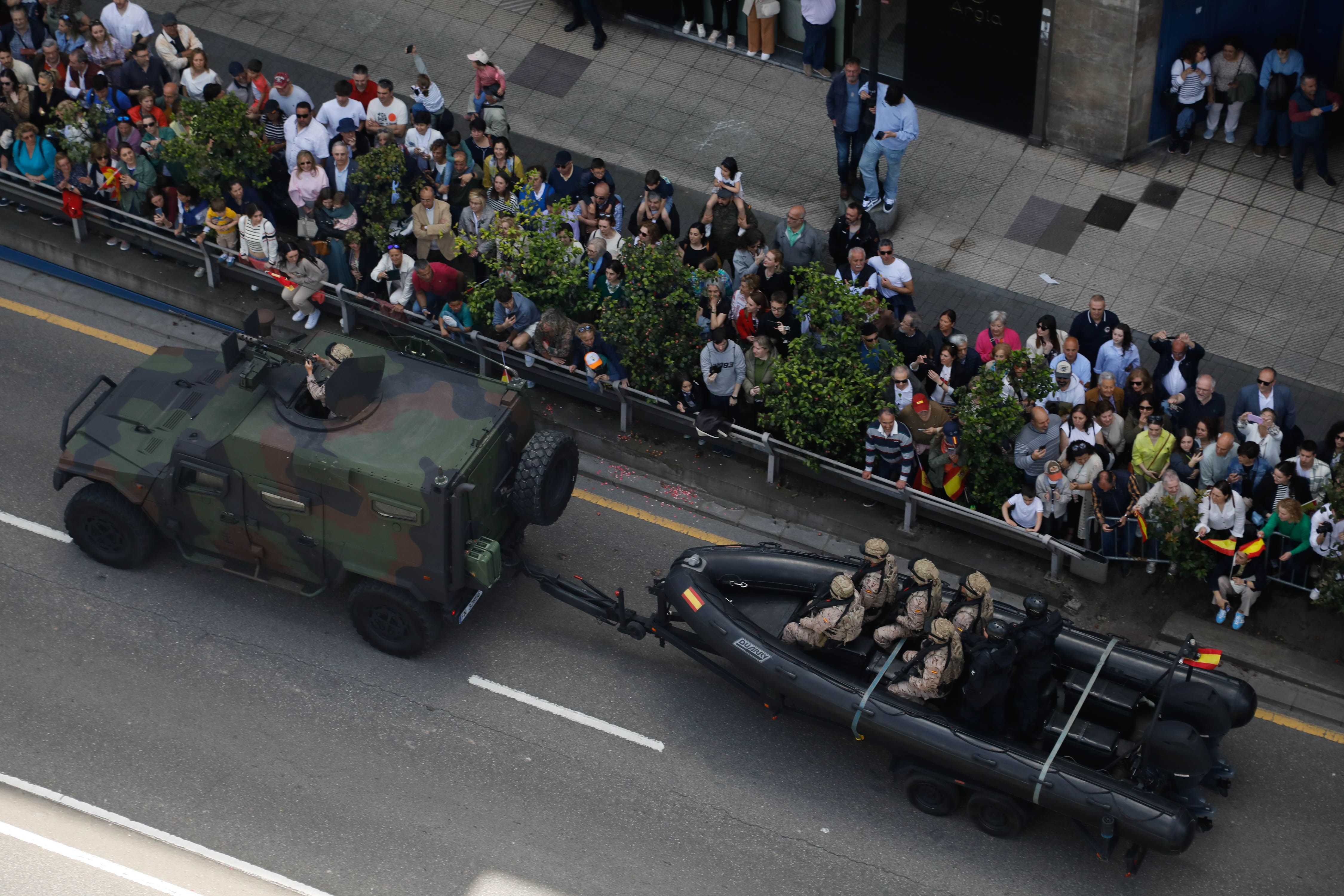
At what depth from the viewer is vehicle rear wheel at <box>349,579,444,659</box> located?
17.1m

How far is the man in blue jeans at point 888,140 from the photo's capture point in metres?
21.5

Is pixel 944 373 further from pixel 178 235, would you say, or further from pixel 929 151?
pixel 178 235

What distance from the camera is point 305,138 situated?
21.8 meters

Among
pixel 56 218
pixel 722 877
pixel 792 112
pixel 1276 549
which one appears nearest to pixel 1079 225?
pixel 792 112

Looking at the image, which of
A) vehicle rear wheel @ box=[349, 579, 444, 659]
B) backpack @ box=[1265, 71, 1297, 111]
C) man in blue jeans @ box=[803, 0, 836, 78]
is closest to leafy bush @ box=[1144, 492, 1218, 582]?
backpack @ box=[1265, 71, 1297, 111]

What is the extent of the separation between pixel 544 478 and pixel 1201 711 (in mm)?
6064

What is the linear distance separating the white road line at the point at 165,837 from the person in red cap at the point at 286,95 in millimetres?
9116

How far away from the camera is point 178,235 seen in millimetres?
21234

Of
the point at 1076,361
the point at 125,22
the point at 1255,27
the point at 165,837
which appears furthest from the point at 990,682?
the point at 125,22

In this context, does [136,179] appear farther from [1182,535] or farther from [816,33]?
[1182,535]

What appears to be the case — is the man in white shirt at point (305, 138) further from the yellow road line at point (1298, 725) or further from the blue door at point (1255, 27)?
the yellow road line at point (1298, 725)

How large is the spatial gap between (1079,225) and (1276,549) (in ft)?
19.5

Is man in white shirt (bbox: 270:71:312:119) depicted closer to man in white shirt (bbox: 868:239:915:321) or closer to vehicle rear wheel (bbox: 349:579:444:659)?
man in white shirt (bbox: 868:239:915:321)

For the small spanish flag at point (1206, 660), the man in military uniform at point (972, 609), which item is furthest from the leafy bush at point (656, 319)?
the small spanish flag at point (1206, 660)
